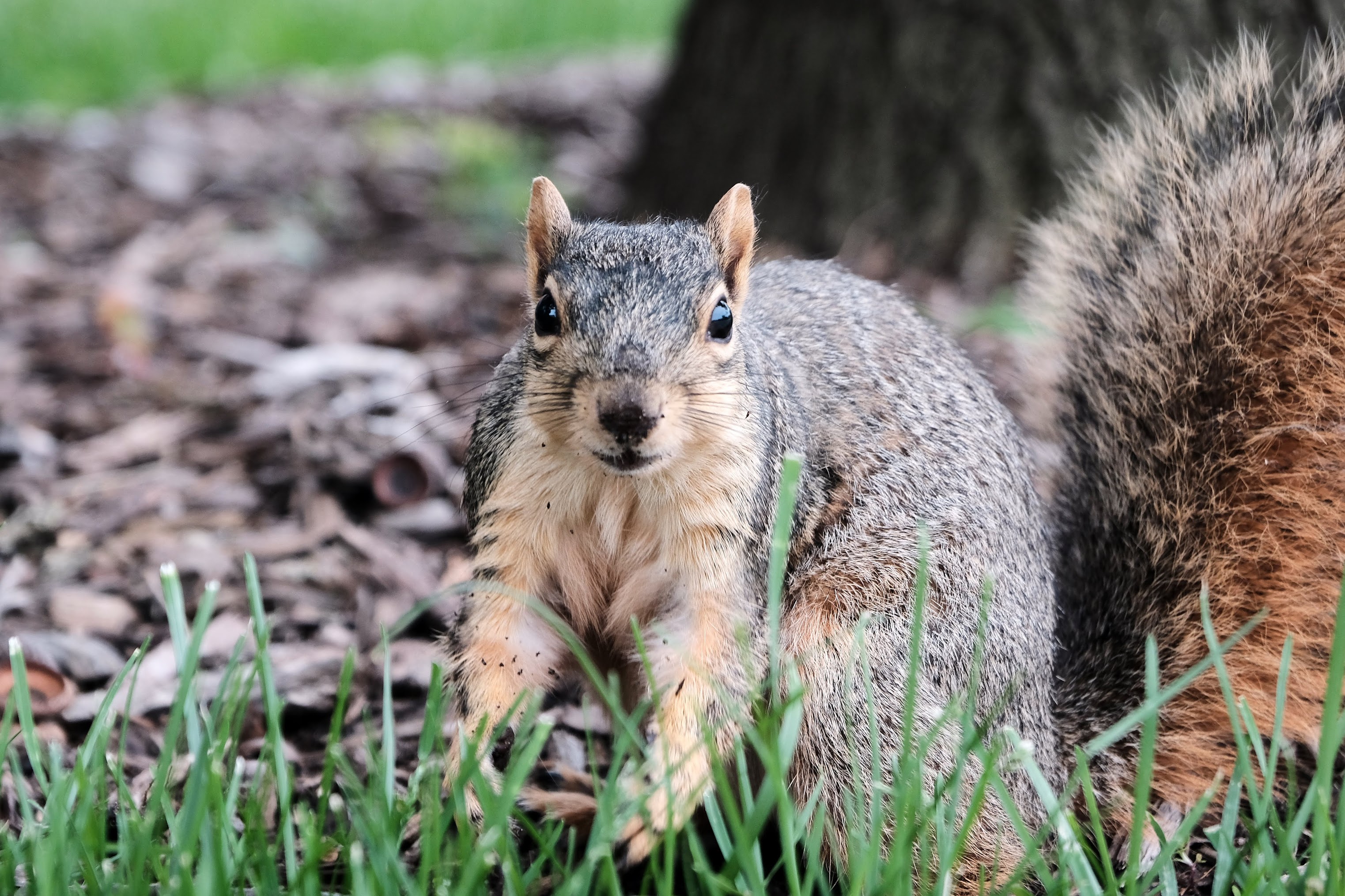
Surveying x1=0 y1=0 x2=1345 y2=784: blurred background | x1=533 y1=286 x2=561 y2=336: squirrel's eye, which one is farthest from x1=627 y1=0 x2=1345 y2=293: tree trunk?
x1=533 y1=286 x2=561 y2=336: squirrel's eye

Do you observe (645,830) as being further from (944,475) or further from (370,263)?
(370,263)

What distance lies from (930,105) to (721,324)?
2.01 meters

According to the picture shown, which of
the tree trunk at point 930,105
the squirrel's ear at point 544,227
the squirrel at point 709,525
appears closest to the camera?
the squirrel at point 709,525

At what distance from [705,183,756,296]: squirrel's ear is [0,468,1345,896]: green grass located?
1.61ft

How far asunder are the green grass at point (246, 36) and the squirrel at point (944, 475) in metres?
5.38

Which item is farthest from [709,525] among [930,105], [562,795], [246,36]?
[246,36]

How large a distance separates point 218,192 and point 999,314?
311 centimetres

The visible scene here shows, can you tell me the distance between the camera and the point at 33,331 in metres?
3.60

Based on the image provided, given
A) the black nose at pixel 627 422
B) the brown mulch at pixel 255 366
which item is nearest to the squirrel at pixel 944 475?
the black nose at pixel 627 422

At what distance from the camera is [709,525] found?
173 centimetres

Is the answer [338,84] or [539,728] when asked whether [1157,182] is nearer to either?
[539,728]

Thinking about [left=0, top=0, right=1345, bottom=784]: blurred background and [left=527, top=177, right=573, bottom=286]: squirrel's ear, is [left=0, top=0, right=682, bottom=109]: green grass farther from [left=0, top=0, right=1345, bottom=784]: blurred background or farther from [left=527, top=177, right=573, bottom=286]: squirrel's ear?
[left=527, top=177, right=573, bottom=286]: squirrel's ear

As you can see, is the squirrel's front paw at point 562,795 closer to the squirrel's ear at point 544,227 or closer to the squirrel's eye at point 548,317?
the squirrel's eye at point 548,317

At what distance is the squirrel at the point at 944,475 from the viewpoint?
1721 millimetres
